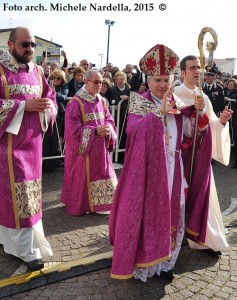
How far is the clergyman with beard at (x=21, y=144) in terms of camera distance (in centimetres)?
356

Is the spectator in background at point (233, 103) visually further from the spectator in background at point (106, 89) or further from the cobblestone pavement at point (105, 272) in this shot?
the cobblestone pavement at point (105, 272)

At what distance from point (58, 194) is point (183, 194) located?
121 inches

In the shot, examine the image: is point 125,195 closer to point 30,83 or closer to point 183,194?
point 183,194

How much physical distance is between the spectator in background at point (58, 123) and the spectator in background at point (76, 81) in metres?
0.32

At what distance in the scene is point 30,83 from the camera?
371 centimetres

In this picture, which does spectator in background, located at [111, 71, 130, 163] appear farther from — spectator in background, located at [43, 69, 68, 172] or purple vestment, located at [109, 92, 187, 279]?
purple vestment, located at [109, 92, 187, 279]

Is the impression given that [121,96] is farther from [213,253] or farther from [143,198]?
[143,198]

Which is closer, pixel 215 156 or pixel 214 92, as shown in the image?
pixel 215 156

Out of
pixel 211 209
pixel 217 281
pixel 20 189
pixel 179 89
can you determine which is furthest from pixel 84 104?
pixel 217 281

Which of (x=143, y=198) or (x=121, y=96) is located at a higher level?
(x=121, y=96)

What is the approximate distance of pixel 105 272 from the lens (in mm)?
3748

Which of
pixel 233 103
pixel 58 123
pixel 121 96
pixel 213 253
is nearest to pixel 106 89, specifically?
pixel 121 96

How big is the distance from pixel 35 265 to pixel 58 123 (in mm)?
4446

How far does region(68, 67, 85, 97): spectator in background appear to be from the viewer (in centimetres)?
771
